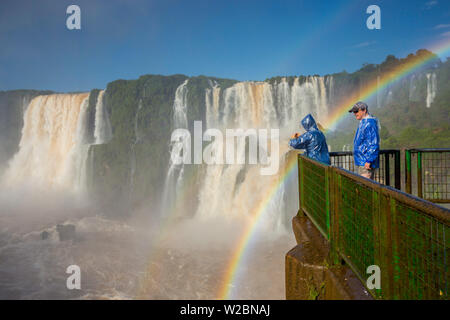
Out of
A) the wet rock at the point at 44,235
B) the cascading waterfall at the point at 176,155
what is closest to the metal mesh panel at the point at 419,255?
the wet rock at the point at 44,235

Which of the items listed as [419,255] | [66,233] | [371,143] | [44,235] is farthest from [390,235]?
[44,235]

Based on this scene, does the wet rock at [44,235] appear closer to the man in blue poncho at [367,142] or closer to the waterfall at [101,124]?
the waterfall at [101,124]

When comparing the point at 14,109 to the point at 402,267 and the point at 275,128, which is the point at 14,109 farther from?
the point at 402,267

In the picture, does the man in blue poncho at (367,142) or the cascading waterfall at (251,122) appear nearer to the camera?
the man in blue poncho at (367,142)

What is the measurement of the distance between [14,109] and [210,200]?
35.2 meters

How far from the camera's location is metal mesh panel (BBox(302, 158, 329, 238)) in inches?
152

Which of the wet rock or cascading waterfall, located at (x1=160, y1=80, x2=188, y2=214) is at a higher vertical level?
cascading waterfall, located at (x1=160, y1=80, x2=188, y2=214)

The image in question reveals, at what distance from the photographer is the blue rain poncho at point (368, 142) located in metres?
4.39

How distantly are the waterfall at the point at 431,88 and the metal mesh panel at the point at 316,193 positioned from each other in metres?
38.3

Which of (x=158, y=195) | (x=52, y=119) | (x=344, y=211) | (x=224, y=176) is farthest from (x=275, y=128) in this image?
(x=344, y=211)

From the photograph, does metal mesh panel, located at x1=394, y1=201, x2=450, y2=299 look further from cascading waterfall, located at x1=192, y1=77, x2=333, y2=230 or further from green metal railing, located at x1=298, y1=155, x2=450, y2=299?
cascading waterfall, located at x1=192, y1=77, x2=333, y2=230

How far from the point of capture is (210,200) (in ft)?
92.7

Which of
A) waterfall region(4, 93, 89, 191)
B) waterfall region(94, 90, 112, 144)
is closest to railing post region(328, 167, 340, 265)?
waterfall region(4, 93, 89, 191)

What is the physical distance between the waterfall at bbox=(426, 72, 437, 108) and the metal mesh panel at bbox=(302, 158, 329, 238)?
1509 inches
